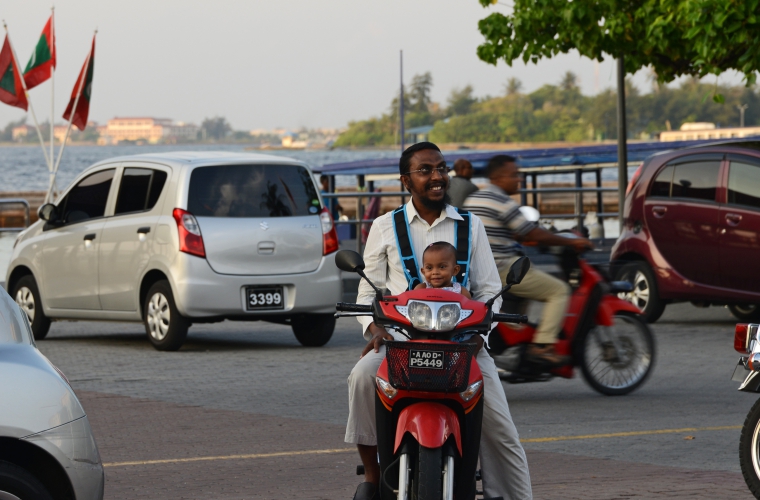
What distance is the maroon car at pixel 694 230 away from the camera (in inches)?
502

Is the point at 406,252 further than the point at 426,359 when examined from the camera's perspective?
Yes

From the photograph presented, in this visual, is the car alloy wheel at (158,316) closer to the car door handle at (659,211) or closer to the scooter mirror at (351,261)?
the car door handle at (659,211)

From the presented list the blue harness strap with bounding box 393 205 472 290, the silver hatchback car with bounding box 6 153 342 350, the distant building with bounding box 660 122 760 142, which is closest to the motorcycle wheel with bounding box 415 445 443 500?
the blue harness strap with bounding box 393 205 472 290

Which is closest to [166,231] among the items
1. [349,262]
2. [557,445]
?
[557,445]

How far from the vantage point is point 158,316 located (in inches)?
472

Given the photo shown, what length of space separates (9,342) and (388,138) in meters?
121

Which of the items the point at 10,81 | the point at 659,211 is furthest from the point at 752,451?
the point at 10,81

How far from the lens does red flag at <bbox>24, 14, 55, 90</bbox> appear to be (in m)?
23.3

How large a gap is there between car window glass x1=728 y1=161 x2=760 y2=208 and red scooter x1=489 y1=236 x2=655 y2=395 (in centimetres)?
385

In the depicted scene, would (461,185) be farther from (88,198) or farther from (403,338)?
(403,338)

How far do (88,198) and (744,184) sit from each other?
6.44m

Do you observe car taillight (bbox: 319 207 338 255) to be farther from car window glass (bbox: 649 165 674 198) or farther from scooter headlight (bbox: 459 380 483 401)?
scooter headlight (bbox: 459 380 483 401)

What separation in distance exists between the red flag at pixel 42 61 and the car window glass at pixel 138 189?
11612mm

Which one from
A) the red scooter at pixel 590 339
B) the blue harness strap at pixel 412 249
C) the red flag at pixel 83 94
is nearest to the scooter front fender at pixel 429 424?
the blue harness strap at pixel 412 249
